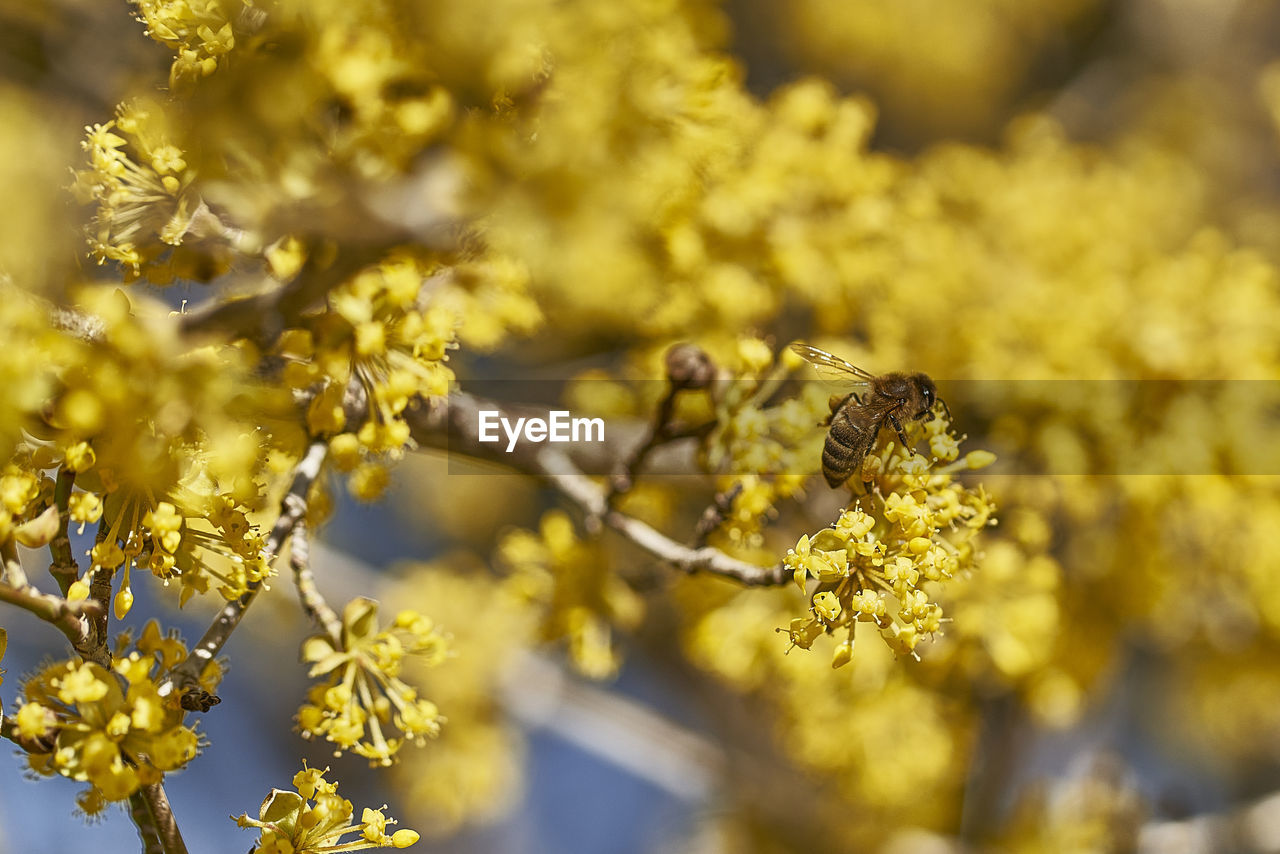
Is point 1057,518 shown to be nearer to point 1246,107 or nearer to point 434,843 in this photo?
point 434,843

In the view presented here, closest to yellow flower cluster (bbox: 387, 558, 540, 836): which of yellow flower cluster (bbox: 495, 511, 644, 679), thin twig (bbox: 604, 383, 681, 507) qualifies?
yellow flower cluster (bbox: 495, 511, 644, 679)

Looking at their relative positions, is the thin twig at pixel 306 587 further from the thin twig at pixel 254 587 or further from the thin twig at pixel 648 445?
the thin twig at pixel 648 445

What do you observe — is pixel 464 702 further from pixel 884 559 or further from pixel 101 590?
pixel 884 559

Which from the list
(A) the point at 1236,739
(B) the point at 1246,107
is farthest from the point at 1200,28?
(A) the point at 1236,739

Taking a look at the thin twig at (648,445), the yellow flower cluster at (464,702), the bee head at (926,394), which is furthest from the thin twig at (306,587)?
the yellow flower cluster at (464,702)

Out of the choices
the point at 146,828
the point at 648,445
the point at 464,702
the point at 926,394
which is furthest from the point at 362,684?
the point at 464,702

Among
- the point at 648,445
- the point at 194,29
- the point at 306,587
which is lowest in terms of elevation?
the point at 306,587

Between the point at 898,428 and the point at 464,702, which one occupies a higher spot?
the point at 898,428

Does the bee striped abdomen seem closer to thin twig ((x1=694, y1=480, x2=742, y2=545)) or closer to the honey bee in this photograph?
the honey bee
